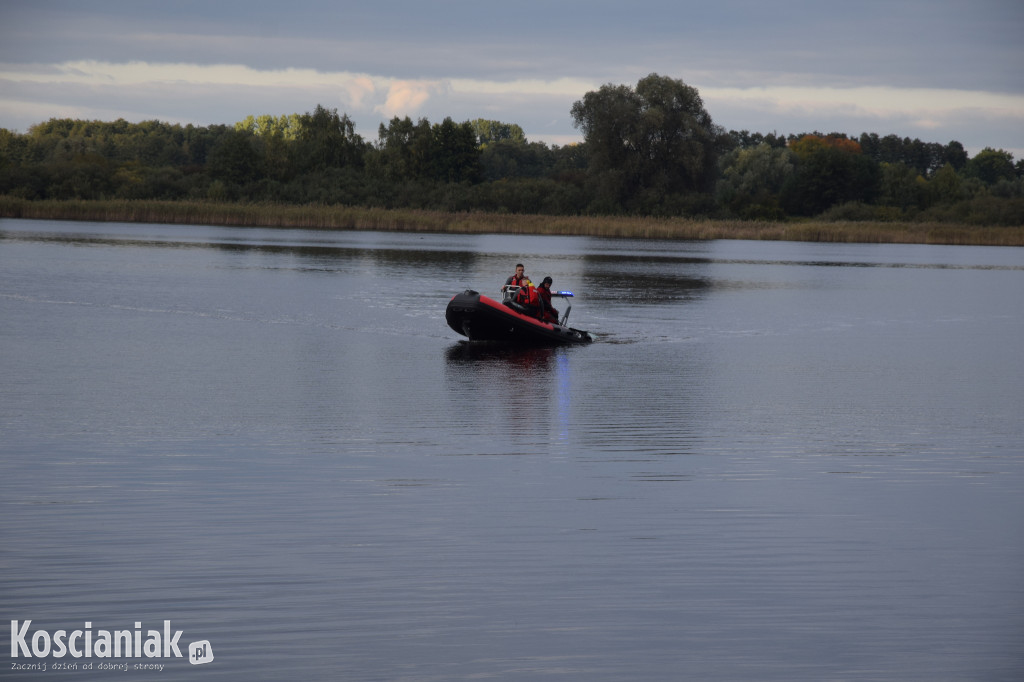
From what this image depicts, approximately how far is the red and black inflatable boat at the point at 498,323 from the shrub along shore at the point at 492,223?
135 feet

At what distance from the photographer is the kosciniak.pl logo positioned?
5.66 m

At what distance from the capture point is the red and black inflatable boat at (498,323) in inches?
744

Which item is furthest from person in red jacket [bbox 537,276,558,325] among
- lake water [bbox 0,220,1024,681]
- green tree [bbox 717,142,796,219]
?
green tree [bbox 717,142,796,219]

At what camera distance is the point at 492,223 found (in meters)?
62.7

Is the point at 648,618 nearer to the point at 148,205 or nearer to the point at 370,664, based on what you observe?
the point at 370,664

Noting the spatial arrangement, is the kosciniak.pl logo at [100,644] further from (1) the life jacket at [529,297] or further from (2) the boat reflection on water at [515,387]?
(1) the life jacket at [529,297]

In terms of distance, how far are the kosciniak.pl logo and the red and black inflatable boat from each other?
13.1 meters

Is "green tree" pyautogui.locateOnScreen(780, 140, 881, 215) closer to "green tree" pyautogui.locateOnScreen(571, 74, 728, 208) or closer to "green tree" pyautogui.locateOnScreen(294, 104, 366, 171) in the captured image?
"green tree" pyautogui.locateOnScreen(571, 74, 728, 208)

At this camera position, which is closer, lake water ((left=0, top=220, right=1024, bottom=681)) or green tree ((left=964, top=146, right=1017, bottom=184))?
lake water ((left=0, top=220, right=1024, bottom=681))

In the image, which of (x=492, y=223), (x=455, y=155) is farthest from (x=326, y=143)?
(x=492, y=223)

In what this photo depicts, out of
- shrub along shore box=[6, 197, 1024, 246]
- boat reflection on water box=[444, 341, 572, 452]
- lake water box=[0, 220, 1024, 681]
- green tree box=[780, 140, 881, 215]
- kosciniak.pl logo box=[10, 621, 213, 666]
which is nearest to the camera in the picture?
kosciniak.pl logo box=[10, 621, 213, 666]

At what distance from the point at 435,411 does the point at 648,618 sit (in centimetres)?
671

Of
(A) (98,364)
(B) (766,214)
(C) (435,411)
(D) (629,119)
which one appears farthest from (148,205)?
(C) (435,411)

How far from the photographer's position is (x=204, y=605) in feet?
20.4
